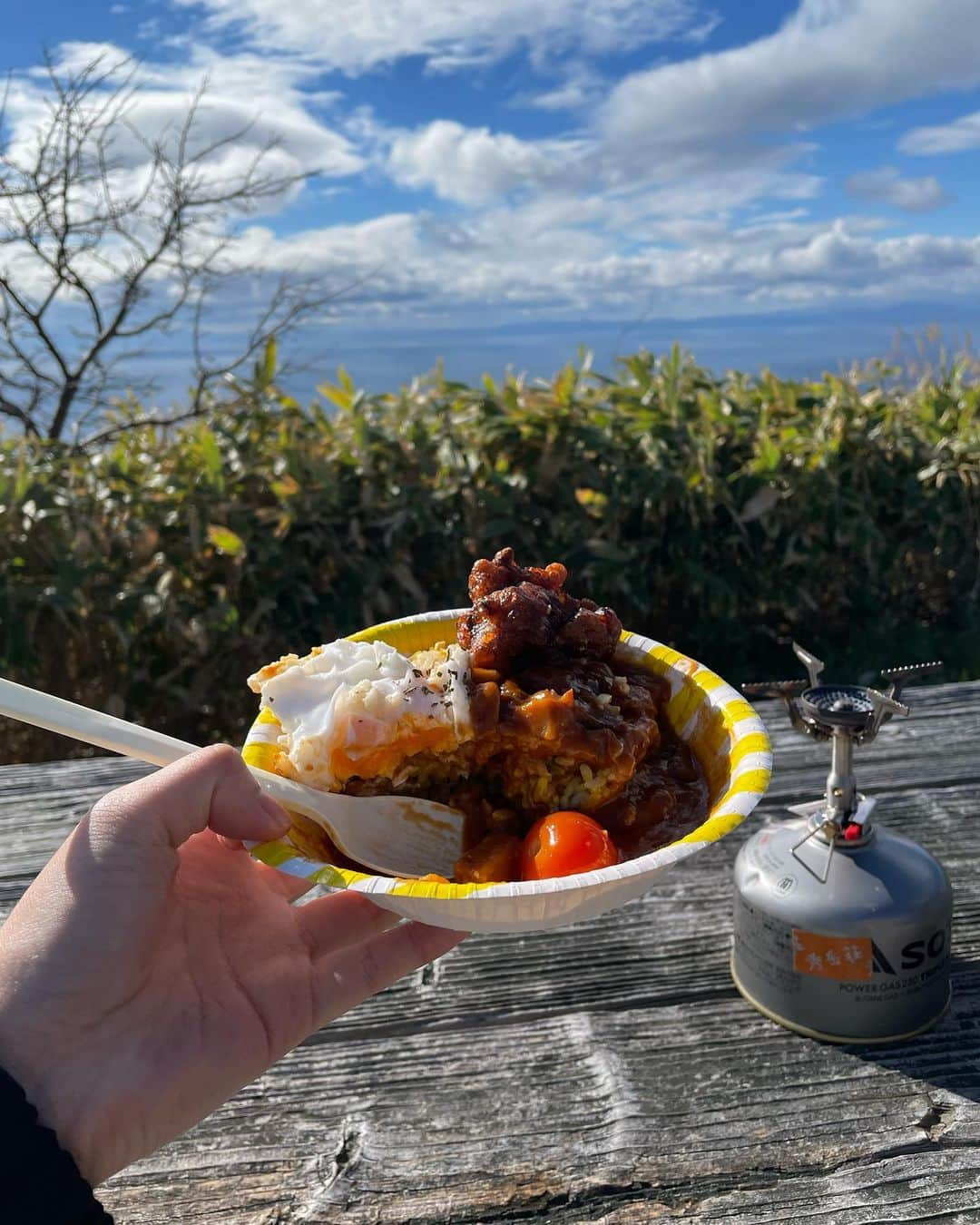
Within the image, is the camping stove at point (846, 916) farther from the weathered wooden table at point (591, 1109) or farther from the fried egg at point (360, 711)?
the fried egg at point (360, 711)

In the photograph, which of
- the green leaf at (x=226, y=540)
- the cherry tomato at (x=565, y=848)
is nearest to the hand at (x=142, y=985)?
the cherry tomato at (x=565, y=848)

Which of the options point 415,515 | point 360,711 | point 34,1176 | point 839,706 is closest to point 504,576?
point 360,711

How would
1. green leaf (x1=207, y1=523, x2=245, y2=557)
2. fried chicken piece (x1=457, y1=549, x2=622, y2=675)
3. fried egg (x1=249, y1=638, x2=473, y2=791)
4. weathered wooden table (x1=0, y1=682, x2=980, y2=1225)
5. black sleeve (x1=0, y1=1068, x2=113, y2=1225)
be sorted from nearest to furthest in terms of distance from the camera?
1. black sleeve (x1=0, y1=1068, x2=113, y2=1225)
2. weathered wooden table (x1=0, y1=682, x2=980, y2=1225)
3. fried egg (x1=249, y1=638, x2=473, y2=791)
4. fried chicken piece (x1=457, y1=549, x2=622, y2=675)
5. green leaf (x1=207, y1=523, x2=245, y2=557)

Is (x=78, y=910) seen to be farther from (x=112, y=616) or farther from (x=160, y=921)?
(x=112, y=616)

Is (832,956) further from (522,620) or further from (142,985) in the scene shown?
(142,985)

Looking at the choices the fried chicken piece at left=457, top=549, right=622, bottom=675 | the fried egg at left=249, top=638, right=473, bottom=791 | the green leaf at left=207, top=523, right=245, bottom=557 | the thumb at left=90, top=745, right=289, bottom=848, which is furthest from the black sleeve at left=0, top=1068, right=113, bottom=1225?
the green leaf at left=207, top=523, right=245, bottom=557

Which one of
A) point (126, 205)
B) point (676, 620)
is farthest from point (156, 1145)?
point (126, 205)

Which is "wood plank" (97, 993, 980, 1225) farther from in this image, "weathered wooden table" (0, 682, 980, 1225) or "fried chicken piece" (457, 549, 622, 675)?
"fried chicken piece" (457, 549, 622, 675)
